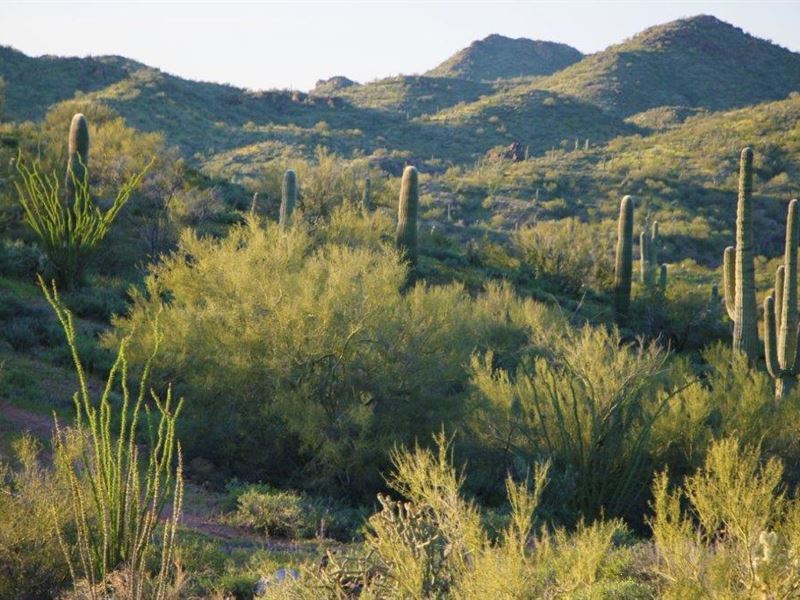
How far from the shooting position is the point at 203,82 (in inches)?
2852

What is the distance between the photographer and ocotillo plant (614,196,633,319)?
26.3 m

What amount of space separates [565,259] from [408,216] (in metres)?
8.42

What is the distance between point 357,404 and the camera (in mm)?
14391

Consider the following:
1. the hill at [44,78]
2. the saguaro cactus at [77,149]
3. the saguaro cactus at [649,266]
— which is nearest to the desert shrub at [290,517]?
the saguaro cactus at [77,149]

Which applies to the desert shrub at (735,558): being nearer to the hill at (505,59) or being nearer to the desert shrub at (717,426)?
the desert shrub at (717,426)

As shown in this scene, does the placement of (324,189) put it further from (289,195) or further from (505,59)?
(505,59)

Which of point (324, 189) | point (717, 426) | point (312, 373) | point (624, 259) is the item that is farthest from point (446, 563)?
point (324, 189)

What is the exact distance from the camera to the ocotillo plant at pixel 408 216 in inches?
1011

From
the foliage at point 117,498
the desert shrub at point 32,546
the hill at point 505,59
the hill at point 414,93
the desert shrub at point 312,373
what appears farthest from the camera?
the hill at point 505,59

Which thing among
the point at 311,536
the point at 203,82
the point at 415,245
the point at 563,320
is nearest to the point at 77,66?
the point at 203,82

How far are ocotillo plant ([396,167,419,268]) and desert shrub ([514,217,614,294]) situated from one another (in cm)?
695

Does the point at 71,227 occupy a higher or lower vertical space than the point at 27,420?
higher

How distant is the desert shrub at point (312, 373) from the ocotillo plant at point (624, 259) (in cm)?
1130

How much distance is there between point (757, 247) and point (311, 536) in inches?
1515
